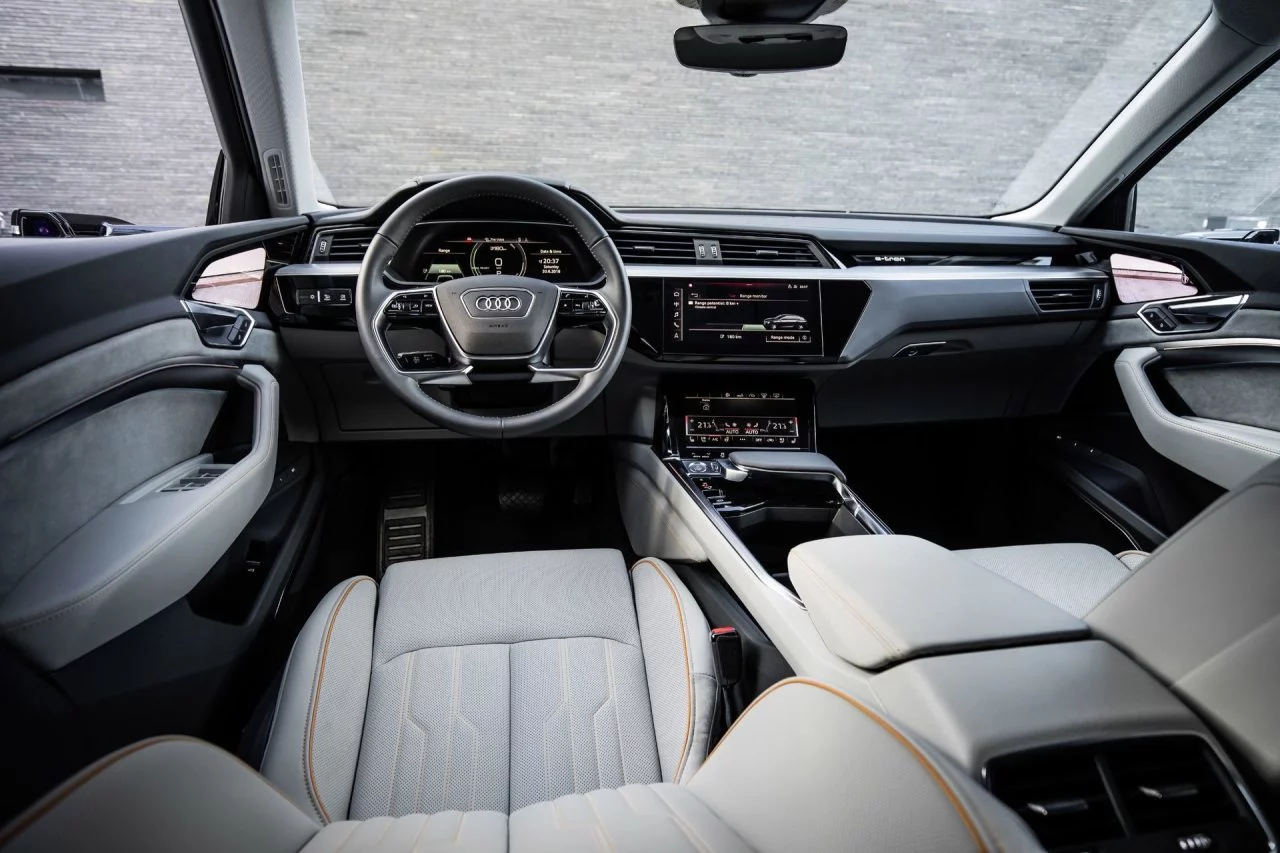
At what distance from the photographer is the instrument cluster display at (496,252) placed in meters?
1.93

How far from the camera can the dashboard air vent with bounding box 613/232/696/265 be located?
215 cm

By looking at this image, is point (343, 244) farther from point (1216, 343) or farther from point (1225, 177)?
point (1225, 177)

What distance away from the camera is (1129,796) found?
680 millimetres

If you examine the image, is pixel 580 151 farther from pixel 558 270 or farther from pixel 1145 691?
pixel 1145 691

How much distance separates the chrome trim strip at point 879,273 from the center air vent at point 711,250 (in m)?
0.04

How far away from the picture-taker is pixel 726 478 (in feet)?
6.24

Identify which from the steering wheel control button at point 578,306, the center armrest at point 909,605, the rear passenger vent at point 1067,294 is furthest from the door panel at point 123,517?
the rear passenger vent at point 1067,294

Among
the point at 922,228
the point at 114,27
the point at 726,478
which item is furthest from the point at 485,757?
the point at 922,228

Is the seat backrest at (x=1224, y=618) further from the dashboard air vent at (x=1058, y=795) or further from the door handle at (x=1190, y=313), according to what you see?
the door handle at (x=1190, y=313)

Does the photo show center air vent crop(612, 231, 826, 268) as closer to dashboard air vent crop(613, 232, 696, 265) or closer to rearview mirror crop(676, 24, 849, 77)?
dashboard air vent crop(613, 232, 696, 265)

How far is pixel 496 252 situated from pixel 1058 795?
171 centimetres

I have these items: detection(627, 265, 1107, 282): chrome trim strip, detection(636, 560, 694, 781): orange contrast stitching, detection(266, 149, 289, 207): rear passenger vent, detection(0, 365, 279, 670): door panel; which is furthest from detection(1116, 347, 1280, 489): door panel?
detection(266, 149, 289, 207): rear passenger vent

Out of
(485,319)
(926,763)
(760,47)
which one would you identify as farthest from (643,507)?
(926,763)

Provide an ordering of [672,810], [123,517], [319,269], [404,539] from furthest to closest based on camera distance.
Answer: [404,539] < [319,269] < [123,517] < [672,810]
